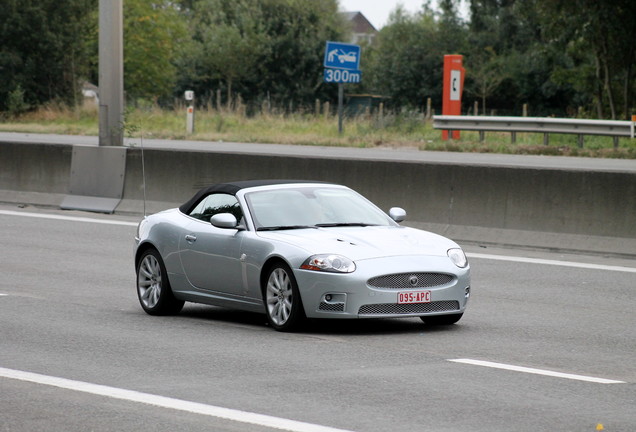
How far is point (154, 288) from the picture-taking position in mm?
11570

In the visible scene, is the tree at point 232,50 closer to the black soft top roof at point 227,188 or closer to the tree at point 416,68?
the tree at point 416,68

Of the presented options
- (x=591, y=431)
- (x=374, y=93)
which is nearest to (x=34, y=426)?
(x=591, y=431)

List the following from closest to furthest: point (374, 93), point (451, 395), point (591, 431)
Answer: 1. point (591, 431)
2. point (451, 395)
3. point (374, 93)

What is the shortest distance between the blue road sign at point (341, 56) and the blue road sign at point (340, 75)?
5.2 inches

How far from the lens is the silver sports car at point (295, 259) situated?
9852 mm

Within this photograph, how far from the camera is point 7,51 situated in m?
52.8

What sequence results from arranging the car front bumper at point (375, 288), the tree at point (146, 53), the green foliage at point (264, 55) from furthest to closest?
the green foliage at point (264, 55) → the tree at point (146, 53) → the car front bumper at point (375, 288)

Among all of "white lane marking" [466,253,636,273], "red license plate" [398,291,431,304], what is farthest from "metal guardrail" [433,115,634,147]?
"red license plate" [398,291,431,304]

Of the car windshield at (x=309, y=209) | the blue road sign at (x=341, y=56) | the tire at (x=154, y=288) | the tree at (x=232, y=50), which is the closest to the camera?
the car windshield at (x=309, y=209)

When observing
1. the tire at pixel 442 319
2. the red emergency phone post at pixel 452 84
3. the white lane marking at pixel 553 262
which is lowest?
the white lane marking at pixel 553 262

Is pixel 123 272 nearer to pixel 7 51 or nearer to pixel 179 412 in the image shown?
pixel 179 412

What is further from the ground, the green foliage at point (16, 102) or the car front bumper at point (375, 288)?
the green foliage at point (16, 102)

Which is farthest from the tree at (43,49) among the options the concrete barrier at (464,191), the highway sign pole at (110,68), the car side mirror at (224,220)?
the car side mirror at (224,220)

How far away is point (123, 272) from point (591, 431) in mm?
8981
